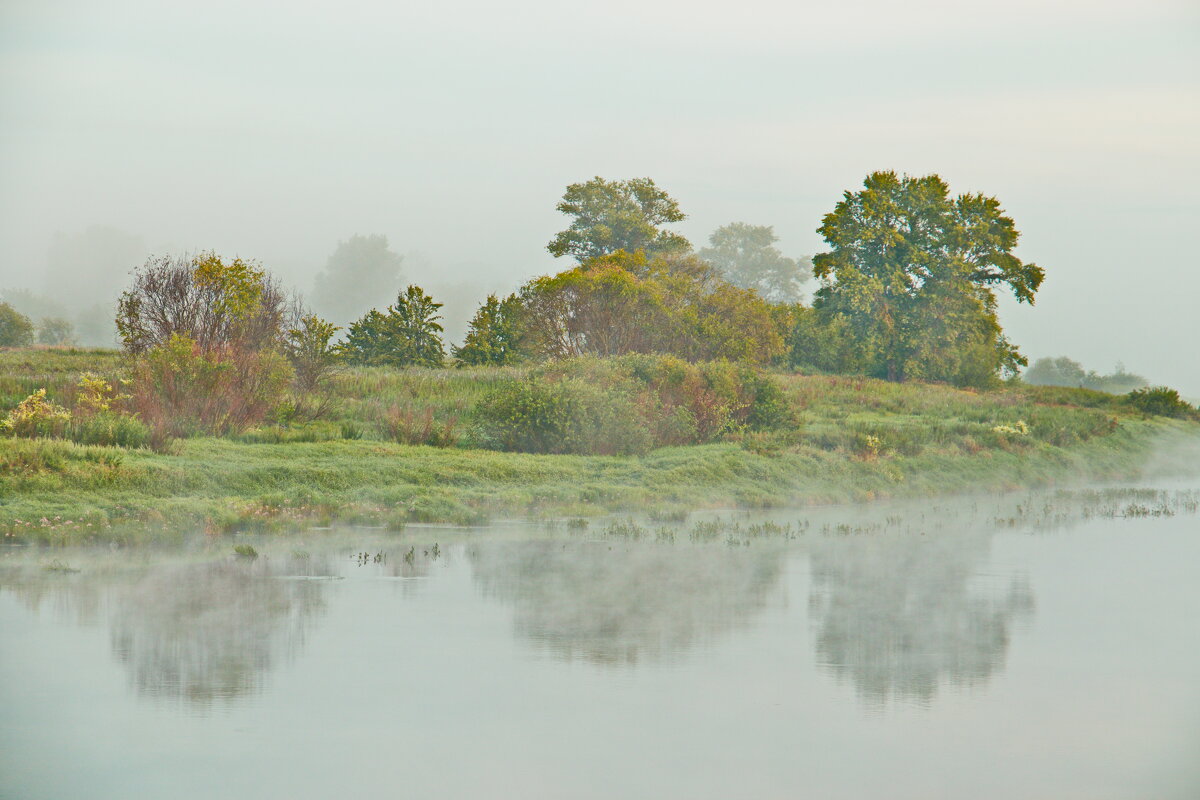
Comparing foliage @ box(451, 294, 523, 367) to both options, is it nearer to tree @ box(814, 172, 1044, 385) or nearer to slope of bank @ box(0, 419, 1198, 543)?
tree @ box(814, 172, 1044, 385)

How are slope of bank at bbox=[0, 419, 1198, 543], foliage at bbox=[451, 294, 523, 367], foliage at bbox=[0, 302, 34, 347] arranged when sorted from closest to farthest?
slope of bank at bbox=[0, 419, 1198, 543]
foliage at bbox=[451, 294, 523, 367]
foliage at bbox=[0, 302, 34, 347]

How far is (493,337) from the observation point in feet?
147

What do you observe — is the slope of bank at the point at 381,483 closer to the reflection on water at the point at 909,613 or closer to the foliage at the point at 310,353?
the reflection on water at the point at 909,613

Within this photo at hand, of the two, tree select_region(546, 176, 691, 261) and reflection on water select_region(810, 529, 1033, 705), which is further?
tree select_region(546, 176, 691, 261)

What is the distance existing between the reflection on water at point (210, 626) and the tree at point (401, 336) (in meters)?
32.3

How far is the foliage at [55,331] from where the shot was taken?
250 ft

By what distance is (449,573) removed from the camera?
11.2m

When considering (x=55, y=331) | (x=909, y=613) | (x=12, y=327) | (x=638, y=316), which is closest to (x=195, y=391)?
(x=909, y=613)

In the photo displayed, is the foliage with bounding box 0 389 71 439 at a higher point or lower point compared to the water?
higher

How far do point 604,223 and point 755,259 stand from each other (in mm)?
29133

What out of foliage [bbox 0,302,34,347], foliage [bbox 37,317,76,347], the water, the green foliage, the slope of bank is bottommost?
the water

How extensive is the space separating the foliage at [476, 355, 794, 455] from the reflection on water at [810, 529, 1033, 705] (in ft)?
21.3

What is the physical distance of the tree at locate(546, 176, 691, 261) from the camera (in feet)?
211

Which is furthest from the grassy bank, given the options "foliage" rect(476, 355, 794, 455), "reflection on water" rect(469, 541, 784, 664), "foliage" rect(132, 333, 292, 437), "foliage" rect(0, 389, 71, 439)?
"reflection on water" rect(469, 541, 784, 664)
